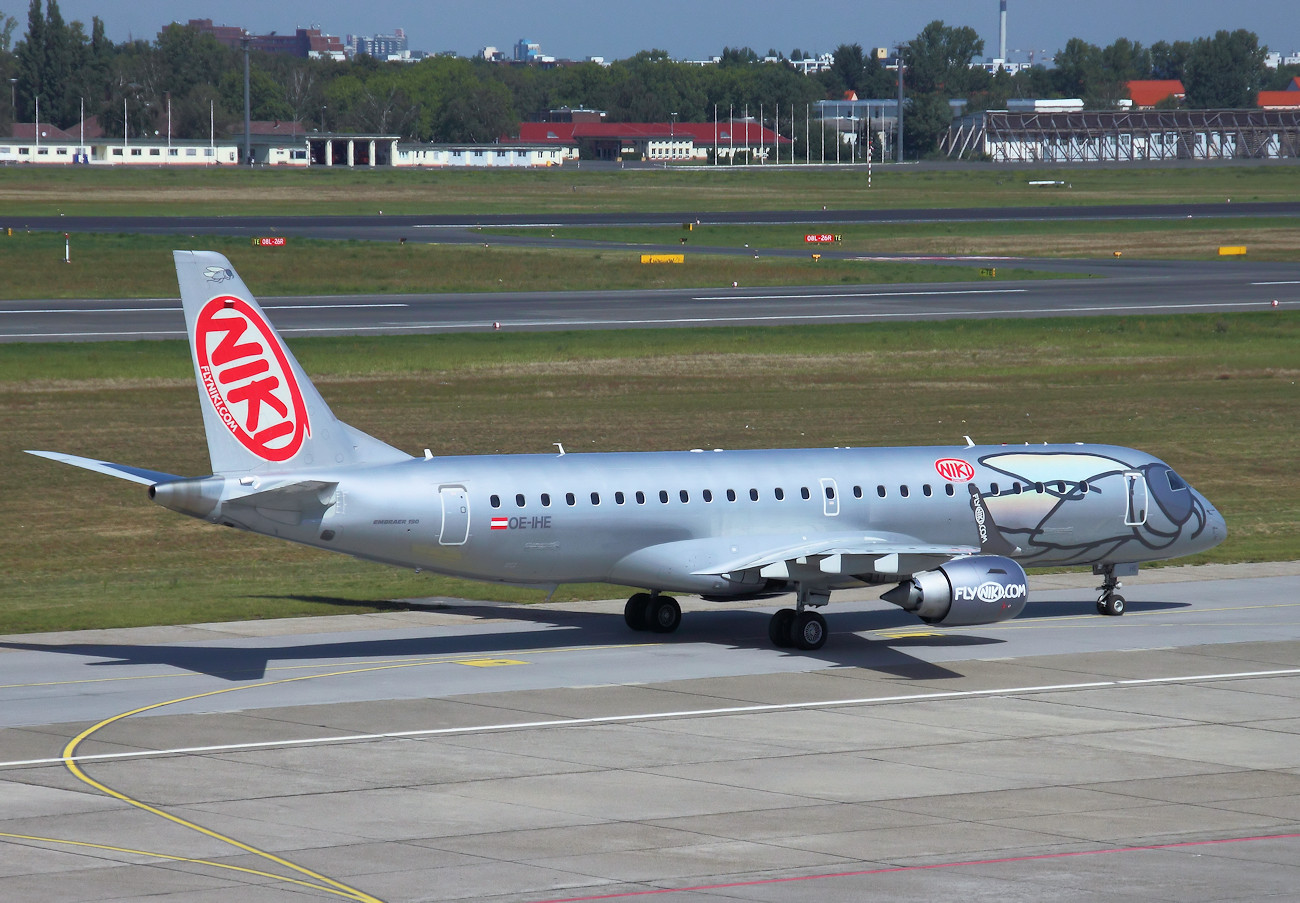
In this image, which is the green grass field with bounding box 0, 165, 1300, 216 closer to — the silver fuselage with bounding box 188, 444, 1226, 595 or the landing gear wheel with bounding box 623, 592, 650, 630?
the landing gear wheel with bounding box 623, 592, 650, 630

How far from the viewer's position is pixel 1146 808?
2394 cm

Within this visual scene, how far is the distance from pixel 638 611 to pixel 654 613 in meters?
0.36

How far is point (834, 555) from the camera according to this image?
33344mm

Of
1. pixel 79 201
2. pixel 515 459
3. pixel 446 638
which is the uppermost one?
pixel 79 201

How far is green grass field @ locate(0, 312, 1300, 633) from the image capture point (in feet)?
139

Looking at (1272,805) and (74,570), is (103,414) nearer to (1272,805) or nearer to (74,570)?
(74,570)

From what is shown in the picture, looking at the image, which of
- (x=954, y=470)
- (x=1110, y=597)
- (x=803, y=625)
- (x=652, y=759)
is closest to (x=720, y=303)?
(x=1110, y=597)

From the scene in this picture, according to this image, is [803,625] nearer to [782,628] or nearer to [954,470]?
[782,628]

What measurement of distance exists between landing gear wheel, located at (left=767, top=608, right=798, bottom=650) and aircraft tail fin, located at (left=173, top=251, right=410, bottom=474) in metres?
9.73

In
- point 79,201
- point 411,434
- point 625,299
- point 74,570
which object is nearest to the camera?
point 74,570

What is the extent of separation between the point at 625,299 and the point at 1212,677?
65.7 meters

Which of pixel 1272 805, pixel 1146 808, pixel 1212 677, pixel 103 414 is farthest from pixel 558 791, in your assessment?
pixel 103 414

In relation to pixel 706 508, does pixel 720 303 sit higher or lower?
higher

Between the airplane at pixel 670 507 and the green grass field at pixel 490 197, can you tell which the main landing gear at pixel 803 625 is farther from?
the green grass field at pixel 490 197
